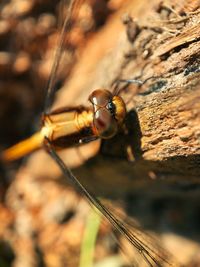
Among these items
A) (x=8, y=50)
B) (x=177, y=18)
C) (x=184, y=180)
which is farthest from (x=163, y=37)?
(x=8, y=50)

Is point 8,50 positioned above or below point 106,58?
above

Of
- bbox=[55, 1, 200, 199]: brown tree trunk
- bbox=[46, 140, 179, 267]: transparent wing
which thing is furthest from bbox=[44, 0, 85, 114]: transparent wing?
bbox=[46, 140, 179, 267]: transparent wing

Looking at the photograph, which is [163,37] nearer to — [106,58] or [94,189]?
[106,58]

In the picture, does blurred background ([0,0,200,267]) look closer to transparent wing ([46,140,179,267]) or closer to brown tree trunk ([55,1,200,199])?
brown tree trunk ([55,1,200,199])

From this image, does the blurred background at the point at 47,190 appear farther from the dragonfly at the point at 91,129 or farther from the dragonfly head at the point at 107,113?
the dragonfly head at the point at 107,113

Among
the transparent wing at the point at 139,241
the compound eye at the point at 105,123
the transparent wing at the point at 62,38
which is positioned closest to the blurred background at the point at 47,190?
the transparent wing at the point at 62,38

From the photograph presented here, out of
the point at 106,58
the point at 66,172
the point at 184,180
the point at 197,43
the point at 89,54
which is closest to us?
the point at 197,43

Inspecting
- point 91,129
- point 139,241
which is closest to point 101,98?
point 91,129

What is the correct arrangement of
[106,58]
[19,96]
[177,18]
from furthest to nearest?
[19,96] → [106,58] → [177,18]
